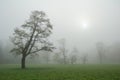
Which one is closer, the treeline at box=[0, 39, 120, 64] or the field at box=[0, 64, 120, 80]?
the field at box=[0, 64, 120, 80]

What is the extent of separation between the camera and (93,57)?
163875 mm

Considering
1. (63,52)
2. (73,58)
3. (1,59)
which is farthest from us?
(1,59)

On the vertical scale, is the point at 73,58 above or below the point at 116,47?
below

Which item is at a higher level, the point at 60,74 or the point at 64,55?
the point at 64,55

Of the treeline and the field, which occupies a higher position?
the treeline

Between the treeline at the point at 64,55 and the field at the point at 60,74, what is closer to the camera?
the field at the point at 60,74

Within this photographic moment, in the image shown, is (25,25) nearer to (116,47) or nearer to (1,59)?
(1,59)

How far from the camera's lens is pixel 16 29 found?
38031 millimetres

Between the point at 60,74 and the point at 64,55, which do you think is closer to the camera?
the point at 60,74

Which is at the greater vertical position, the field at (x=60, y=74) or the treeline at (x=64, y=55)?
the treeline at (x=64, y=55)

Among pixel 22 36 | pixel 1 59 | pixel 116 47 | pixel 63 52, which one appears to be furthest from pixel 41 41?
pixel 116 47

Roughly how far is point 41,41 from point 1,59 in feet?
258

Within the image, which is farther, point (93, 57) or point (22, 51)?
point (93, 57)

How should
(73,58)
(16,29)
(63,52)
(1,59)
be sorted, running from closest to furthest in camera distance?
(16,29)
(63,52)
(73,58)
(1,59)
